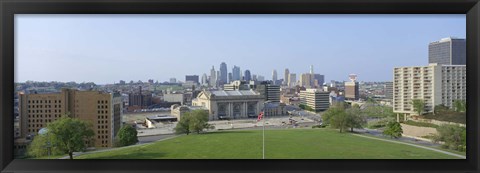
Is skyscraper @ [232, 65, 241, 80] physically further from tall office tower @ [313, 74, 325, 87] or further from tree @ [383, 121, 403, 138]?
tree @ [383, 121, 403, 138]

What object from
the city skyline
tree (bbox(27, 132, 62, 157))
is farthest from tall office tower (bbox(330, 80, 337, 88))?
tree (bbox(27, 132, 62, 157))

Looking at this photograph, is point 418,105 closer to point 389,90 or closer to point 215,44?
point 389,90

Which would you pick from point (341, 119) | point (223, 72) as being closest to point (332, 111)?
point (341, 119)

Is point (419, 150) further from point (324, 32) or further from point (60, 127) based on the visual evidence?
point (60, 127)

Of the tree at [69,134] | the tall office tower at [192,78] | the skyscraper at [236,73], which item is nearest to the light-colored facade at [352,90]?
the skyscraper at [236,73]

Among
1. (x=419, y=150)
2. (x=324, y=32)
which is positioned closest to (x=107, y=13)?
(x=324, y=32)
